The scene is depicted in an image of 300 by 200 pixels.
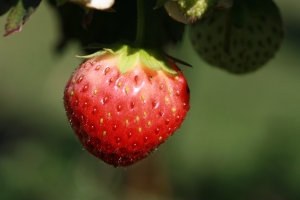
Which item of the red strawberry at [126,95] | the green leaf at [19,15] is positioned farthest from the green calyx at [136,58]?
the green leaf at [19,15]

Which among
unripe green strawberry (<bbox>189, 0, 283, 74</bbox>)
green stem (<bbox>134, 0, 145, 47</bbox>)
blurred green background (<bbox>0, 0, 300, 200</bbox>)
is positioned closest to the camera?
green stem (<bbox>134, 0, 145, 47</bbox>)

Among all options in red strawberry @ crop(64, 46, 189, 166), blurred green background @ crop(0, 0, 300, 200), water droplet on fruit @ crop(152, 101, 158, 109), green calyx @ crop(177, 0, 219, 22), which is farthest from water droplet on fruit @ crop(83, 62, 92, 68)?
blurred green background @ crop(0, 0, 300, 200)

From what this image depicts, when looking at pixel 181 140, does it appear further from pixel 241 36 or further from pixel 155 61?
pixel 155 61

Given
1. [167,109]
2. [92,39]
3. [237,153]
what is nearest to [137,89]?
[167,109]

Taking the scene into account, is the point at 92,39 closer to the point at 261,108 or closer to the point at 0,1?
the point at 0,1

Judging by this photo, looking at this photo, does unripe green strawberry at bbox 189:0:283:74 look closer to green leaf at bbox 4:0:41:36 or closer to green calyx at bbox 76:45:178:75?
green calyx at bbox 76:45:178:75
